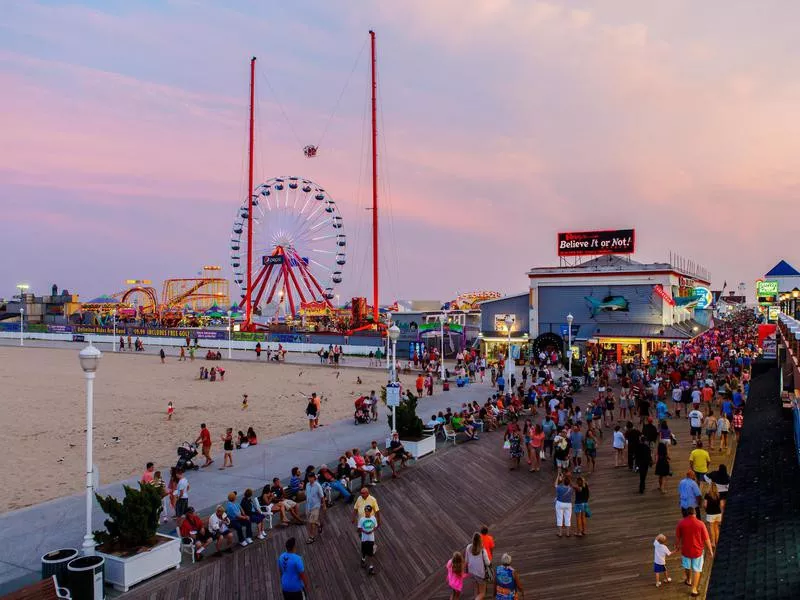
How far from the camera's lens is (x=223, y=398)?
84.5 feet

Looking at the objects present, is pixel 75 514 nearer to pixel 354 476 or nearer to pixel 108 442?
pixel 354 476

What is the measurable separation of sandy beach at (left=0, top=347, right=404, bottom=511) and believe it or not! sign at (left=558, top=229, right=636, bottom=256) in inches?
677

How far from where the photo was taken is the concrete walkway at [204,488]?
8.89 metres

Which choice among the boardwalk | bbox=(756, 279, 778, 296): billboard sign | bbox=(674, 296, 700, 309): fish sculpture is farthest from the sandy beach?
bbox=(756, 279, 778, 296): billboard sign

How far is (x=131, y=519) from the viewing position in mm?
8125

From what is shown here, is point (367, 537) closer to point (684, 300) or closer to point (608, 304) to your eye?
point (608, 304)

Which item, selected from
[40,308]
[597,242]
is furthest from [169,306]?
[597,242]

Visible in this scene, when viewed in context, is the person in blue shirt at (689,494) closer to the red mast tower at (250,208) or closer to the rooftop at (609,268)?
the rooftop at (609,268)

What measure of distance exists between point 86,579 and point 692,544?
26.0 feet

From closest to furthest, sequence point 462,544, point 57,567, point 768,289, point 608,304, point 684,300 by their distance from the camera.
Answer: point 57,567 < point 462,544 < point 608,304 < point 684,300 < point 768,289

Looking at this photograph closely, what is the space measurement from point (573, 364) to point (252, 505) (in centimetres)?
2520

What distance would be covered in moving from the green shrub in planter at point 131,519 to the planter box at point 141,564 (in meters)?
0.23

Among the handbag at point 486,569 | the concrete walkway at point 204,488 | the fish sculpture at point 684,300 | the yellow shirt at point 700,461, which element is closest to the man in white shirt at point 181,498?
the concrete walkway at point 204,488

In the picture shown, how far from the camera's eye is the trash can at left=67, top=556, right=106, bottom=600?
7.18m
